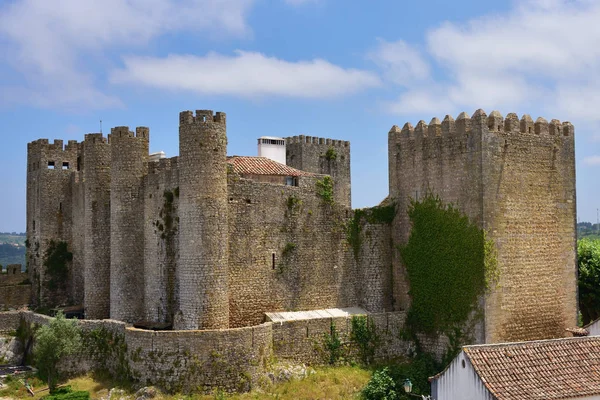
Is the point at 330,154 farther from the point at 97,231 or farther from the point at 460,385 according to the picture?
the point at 460,385

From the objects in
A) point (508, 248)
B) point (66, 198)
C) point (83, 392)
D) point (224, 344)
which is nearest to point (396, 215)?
point (508, 248)

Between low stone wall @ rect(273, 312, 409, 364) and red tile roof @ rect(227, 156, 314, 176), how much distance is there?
22.5 ft

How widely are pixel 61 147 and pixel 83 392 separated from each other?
1425 cm

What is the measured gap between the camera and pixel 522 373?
18250 millimetres

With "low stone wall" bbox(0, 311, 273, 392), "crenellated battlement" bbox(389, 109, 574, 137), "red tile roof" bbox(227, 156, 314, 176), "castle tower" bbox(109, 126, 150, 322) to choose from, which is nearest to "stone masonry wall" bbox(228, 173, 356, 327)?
"red tile roof" bbox(227, 156, 314, 176)

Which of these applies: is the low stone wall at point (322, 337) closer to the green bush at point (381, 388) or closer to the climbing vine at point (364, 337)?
the climbing vine at point (364, 337)

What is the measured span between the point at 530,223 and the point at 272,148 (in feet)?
46.3

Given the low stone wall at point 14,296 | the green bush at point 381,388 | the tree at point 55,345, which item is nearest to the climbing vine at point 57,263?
the low stone wall at point 14,296

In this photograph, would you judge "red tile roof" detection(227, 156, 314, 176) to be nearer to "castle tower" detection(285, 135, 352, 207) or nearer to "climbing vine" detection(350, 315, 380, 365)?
"climbing vine" detection(350, 315, 380, 365)

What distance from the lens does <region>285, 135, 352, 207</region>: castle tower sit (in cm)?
4106

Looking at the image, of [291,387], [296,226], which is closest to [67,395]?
[291,387]

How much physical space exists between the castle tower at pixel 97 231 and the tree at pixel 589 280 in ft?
71.7

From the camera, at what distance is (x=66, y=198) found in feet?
107

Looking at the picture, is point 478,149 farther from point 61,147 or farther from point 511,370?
point 61,147
